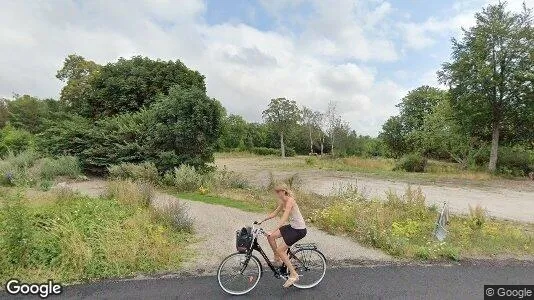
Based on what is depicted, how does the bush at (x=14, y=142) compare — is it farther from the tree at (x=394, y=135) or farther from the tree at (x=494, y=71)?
the tree at (x=394, y=135)

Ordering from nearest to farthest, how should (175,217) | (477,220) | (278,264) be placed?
(278,264)
(175,217)
(477,220)

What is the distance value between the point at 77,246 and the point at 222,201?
618 cm

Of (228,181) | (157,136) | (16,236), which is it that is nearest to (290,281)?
(16,236)

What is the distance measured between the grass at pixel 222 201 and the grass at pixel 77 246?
12.3 feet

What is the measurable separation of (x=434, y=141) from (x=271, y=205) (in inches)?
1112

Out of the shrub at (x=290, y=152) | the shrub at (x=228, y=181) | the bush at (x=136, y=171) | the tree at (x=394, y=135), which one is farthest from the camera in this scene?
the shrub at (x=290, y=152)

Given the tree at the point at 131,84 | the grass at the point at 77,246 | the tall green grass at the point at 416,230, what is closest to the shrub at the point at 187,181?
the tall green grass at the point at 416,230

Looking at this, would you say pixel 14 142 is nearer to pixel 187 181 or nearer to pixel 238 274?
pixel 187 181

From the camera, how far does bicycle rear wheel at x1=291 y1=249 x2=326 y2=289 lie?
511 centimetres

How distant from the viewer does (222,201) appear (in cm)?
1141

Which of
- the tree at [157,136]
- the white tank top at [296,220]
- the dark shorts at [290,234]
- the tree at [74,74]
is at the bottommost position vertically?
the dark shorts at [290,234]

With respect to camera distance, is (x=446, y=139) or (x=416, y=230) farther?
(x=446, y=139)

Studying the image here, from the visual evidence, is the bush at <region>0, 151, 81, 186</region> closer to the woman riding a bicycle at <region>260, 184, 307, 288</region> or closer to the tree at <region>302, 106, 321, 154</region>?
the woman riding a bicycle at <region>260, 184, 307, 288</region>

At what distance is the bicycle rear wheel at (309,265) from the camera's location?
201 inches
